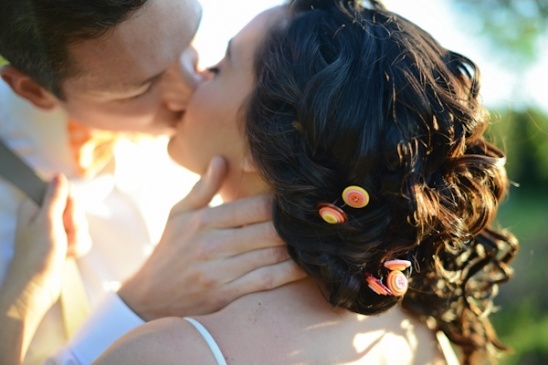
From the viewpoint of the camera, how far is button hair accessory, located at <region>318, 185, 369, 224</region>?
186 cm

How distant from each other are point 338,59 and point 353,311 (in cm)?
74

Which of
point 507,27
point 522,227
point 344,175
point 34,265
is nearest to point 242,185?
point 344,175

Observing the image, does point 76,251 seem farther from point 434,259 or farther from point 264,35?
point 434,259

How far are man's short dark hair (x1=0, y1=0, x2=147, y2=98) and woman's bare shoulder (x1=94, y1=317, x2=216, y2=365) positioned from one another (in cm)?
102

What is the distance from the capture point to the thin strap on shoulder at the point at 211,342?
1.85m

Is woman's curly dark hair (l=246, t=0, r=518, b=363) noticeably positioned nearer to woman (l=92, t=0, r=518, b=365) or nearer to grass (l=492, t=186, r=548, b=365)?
woman (l=92, t=0, r=518, b=365)

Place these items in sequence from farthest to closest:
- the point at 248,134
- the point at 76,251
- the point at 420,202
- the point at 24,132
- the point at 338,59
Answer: the point at 24,132 → the point at 76,251 → the point at 248,134 → the point at 338,59 → the point at 420,202

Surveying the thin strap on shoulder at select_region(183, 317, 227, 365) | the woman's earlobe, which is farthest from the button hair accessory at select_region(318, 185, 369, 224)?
the thin strap on shoulder at select_region(183, 317, 227, 365)

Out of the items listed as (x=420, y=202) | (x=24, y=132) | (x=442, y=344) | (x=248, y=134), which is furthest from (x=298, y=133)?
(x=24, y=132)

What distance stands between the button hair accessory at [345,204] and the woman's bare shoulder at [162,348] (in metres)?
0.48

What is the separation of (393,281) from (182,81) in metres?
1.06

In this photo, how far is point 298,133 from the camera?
1987mm

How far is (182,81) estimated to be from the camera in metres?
2.47

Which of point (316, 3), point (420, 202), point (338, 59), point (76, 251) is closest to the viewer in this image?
point (420, 202)
